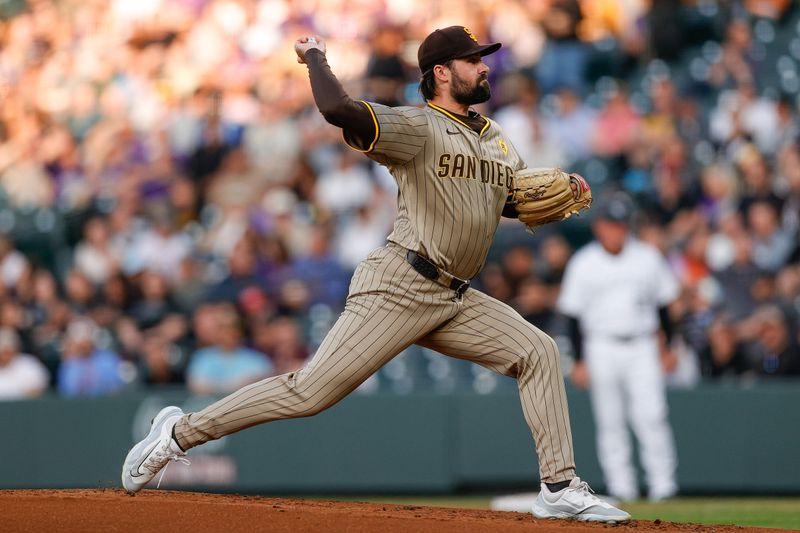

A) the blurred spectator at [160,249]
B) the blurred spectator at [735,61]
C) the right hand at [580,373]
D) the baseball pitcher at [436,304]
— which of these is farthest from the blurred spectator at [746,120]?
the baseball pitcher at [436,304]

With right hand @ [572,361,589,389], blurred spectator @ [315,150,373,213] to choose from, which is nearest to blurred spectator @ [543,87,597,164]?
blurred spectator @ [315,150,373,213]

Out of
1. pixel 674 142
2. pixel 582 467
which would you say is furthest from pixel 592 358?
pixel 674 142

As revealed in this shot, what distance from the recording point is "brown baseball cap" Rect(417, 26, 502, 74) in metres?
5.16

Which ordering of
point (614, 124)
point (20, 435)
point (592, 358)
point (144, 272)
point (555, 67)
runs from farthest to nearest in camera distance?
point (555, 67) < point (614, 124) < point (144, 272) < point (20, 435) < point (592, 358)

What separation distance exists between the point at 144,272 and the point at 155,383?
4.05 ft

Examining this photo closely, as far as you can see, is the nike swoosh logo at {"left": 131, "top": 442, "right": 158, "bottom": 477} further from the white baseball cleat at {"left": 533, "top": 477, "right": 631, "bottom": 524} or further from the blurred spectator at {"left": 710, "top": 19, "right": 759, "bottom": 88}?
the blurred spectator at {"left": 710, "top": 19, "right": 759, "bottom": 88}

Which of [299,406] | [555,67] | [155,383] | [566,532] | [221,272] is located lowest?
[566,532]

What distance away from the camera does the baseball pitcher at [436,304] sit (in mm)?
5031

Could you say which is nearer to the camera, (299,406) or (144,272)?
(299,406)

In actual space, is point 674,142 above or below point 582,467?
above

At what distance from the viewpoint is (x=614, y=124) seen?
470 inches

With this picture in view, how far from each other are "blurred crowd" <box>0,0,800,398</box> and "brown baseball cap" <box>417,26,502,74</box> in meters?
5.08

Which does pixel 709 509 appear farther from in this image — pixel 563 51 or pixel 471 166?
pixel 563 51

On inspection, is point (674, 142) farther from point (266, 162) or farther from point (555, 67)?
point (266, 162)
